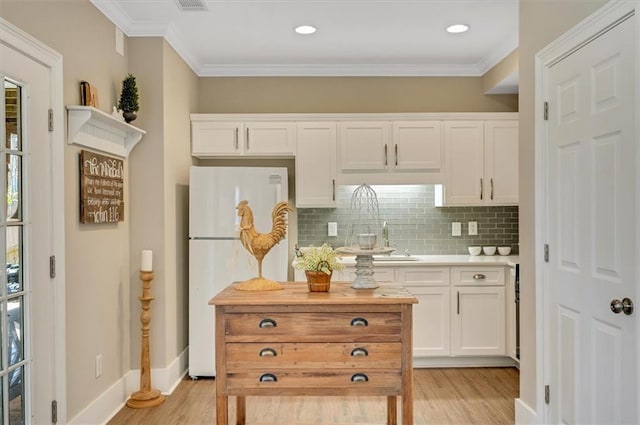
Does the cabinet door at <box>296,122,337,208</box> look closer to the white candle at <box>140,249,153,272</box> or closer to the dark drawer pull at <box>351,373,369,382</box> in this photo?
the white candle at <box>140,249,153,272</box>

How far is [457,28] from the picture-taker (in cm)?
353

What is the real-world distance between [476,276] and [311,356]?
2.18m

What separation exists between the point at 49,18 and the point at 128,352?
2.23 meters

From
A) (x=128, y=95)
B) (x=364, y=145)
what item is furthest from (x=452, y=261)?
(x=128, y=95)

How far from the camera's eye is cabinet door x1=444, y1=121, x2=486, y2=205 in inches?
165

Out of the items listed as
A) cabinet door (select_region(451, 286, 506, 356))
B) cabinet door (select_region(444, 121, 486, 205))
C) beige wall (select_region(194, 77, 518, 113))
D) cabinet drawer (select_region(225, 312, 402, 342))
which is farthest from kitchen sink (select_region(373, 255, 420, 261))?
cabinet drawer (select_region(225, 312, 402, 342))

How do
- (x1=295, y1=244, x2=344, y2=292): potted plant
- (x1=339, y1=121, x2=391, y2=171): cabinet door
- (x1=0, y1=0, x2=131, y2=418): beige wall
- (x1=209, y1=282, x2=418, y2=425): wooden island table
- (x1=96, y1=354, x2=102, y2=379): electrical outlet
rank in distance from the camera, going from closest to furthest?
(x1=209, y1=282, x2=418, y2=425): wooden island table
(x1=295, y1=244, x2=344, y2=292): potted plant
(x1=0, y1=0, x2=131, y2=418): beige wall
(x1=96, y1=354, x2=102, y2=379): electrical outlet
(x1=339, y1=121, x2=391, y2=171): cabinet door

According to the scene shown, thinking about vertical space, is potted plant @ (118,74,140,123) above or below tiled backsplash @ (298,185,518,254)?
above

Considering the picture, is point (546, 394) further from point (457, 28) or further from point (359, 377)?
point (457, 28)

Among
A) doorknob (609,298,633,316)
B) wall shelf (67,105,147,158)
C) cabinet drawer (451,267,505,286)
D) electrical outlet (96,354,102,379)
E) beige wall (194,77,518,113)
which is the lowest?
electrical outlet (96,354,102,379)

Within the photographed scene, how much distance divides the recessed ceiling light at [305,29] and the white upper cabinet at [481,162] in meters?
1.47

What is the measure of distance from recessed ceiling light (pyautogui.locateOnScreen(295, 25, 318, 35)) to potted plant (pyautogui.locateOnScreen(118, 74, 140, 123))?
1243 millimetres

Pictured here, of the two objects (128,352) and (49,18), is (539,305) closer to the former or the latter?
(128,352)

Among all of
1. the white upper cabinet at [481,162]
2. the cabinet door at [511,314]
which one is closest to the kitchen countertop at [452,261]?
the cabinet door at [511,314]
